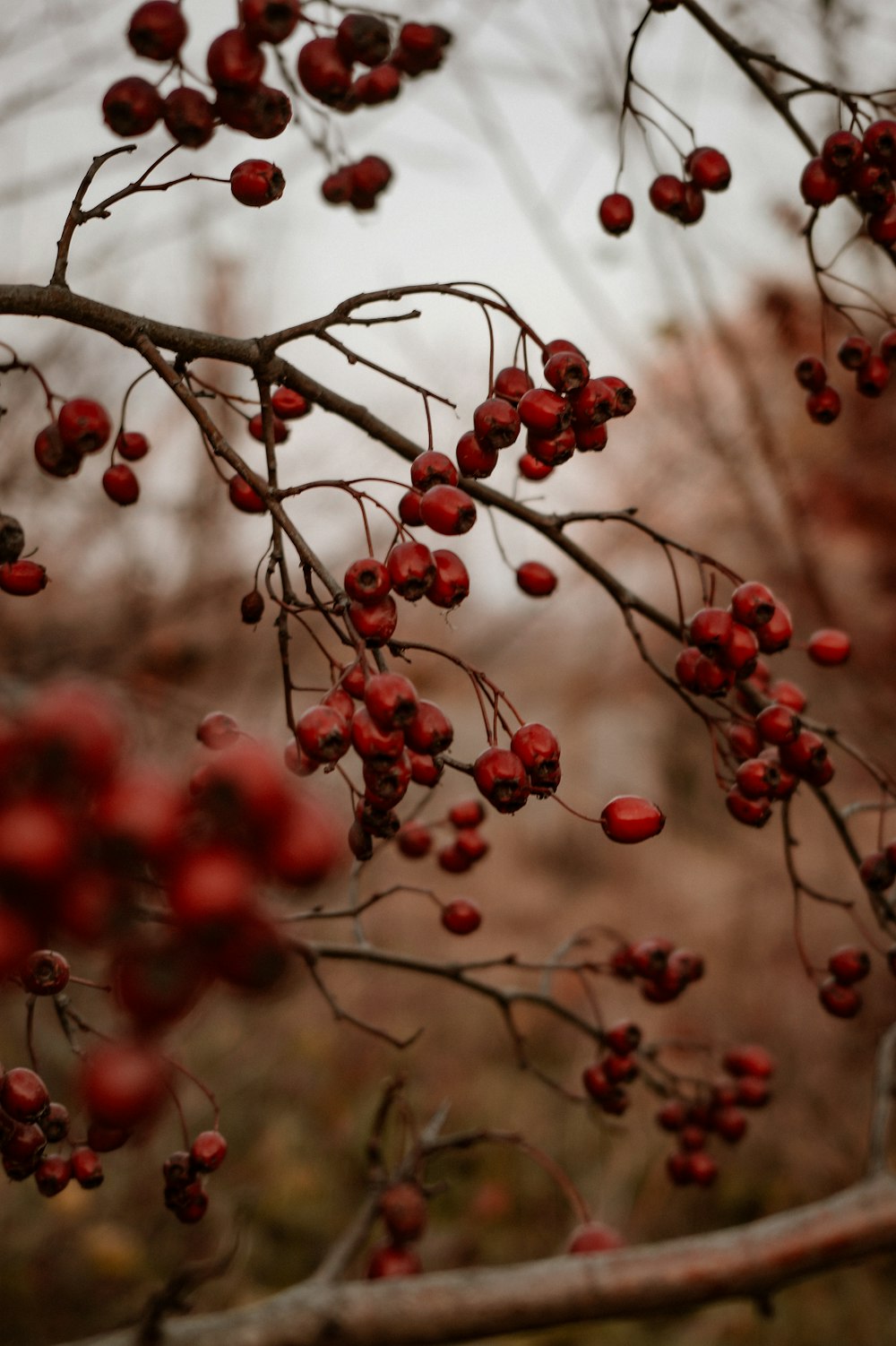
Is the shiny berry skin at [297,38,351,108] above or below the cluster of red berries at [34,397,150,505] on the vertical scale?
above

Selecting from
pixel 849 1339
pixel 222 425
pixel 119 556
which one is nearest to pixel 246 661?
pixel 119 556

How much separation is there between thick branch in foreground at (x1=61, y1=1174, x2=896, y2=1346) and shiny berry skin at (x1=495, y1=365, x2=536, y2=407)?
45.8 inches

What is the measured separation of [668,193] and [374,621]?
3.63ft

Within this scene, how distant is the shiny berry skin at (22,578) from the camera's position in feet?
4.05

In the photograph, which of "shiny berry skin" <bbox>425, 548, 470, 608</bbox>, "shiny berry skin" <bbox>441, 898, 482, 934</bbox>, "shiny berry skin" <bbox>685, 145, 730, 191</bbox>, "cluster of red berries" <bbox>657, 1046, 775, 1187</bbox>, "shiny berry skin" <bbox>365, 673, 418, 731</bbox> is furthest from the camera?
"cluster of red berries" <bbox>657, 1046, 775, 1187</bbox>

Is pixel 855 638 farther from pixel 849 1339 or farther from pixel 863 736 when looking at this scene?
pixel 849 1339

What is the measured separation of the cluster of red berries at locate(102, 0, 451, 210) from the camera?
1002mm

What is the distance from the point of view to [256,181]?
1228mm

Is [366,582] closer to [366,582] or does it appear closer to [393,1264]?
[366,582]

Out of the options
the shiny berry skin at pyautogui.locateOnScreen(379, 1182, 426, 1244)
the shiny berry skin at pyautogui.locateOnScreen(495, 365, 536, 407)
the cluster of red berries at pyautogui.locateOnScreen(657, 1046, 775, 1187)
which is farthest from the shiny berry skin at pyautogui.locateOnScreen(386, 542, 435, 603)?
the cluster of red berries at pyautogui.locateOnScreen(657, 1046, 775, 1187)

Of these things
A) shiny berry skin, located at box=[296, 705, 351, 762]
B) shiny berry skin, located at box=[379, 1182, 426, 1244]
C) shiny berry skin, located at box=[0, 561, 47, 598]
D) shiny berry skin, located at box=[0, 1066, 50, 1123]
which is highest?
shiny berry skin, located at box=[0, 561, 47, 598]

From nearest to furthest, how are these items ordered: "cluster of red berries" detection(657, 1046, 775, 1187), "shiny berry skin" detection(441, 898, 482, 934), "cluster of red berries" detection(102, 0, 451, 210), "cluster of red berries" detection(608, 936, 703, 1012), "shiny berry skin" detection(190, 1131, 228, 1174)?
"cluster of red berries" detection(102, 0, 451, 210) → "shiny berry skin" detection(190, 1131, 228, 1174) → "cluster of red berries" detection(608, 936, 703, 1012) → "shiny berry skin" detection(441, 898, 482, 934) → "cluster of red berries" detection(657, 1046, 775, 1187)

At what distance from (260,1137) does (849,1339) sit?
314cm

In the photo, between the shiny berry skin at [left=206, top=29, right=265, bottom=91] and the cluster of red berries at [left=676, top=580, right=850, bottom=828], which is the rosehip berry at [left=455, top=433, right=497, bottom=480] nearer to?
the cluster of red berries at [left=676, top=580, right=850, bottom=828]
